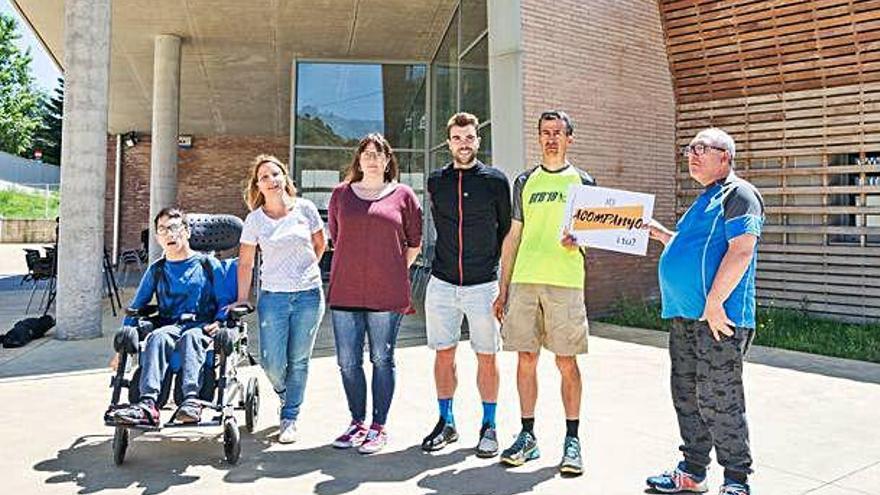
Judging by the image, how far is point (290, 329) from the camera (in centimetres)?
390

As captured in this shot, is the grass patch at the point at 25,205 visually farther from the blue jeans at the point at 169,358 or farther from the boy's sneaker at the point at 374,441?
the boy's sneaker at the point at 374,441

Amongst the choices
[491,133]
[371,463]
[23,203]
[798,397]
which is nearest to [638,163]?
[491,133]

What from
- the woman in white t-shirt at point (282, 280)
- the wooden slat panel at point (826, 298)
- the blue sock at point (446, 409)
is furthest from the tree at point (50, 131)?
the blue sock at point (446, 409)

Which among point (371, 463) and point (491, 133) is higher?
point (491, 133)

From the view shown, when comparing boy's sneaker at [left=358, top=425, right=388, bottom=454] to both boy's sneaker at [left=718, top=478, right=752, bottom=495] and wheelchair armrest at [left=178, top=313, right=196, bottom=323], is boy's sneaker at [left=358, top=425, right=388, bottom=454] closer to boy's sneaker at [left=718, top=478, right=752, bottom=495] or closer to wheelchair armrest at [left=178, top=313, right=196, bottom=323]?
wheelchair armrest at [left=178, top=313, right=196, bottom=323]

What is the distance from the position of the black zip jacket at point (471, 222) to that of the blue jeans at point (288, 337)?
0.85 metres

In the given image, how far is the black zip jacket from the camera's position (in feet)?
11.8

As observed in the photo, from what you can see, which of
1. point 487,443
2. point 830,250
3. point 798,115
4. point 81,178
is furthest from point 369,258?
point 798,115

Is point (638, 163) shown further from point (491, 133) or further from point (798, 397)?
point (798, 397)

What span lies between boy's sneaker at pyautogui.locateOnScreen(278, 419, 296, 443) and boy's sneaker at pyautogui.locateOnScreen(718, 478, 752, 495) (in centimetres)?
229

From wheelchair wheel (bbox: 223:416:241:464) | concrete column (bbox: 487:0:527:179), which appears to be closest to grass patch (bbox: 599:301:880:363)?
concrete column (bbox: 487:0:527:179)

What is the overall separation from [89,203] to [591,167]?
631 centimetres

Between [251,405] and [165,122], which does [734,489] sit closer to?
[251,405]

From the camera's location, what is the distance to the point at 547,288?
343 centimetres
